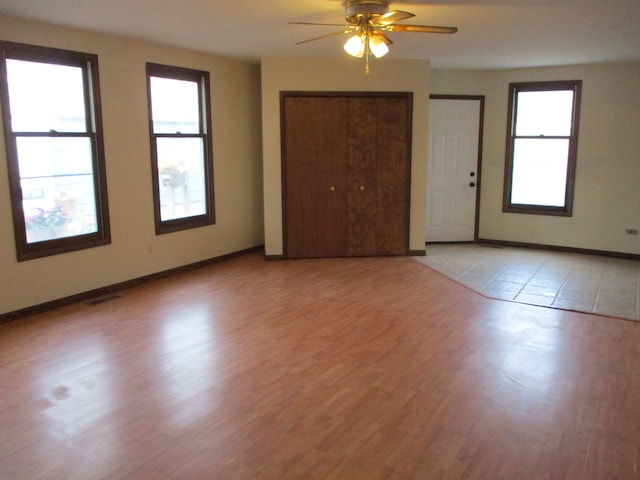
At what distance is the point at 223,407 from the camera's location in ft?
9.58

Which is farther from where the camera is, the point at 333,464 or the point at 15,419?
the point at 15,419

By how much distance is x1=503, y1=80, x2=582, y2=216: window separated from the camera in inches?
268

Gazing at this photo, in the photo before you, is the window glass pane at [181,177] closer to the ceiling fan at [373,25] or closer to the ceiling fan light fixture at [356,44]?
the ceiling fan at [373,25]

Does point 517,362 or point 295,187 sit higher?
point 295,187

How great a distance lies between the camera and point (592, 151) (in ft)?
21.9

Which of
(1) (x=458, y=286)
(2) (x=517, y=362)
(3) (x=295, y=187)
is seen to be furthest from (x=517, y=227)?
(2) (x=517, y=362)

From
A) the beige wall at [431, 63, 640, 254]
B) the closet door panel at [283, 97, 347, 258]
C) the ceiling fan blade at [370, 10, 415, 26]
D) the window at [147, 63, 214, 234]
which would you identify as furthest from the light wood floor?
the beige wall at [431, 63, 640, 254]

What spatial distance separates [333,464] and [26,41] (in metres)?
4.14

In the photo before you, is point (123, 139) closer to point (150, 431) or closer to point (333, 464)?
point (150, 431)

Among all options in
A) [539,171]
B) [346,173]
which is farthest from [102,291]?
[539,171]

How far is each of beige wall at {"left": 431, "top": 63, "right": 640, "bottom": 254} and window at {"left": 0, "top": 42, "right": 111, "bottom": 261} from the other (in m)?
4.65

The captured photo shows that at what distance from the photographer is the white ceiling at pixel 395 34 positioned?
375 cm

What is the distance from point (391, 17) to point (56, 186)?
3286mm

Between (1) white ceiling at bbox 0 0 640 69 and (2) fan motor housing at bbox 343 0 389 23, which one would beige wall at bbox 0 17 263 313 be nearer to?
(1) white ceiling at bbox 0 0 640 69
